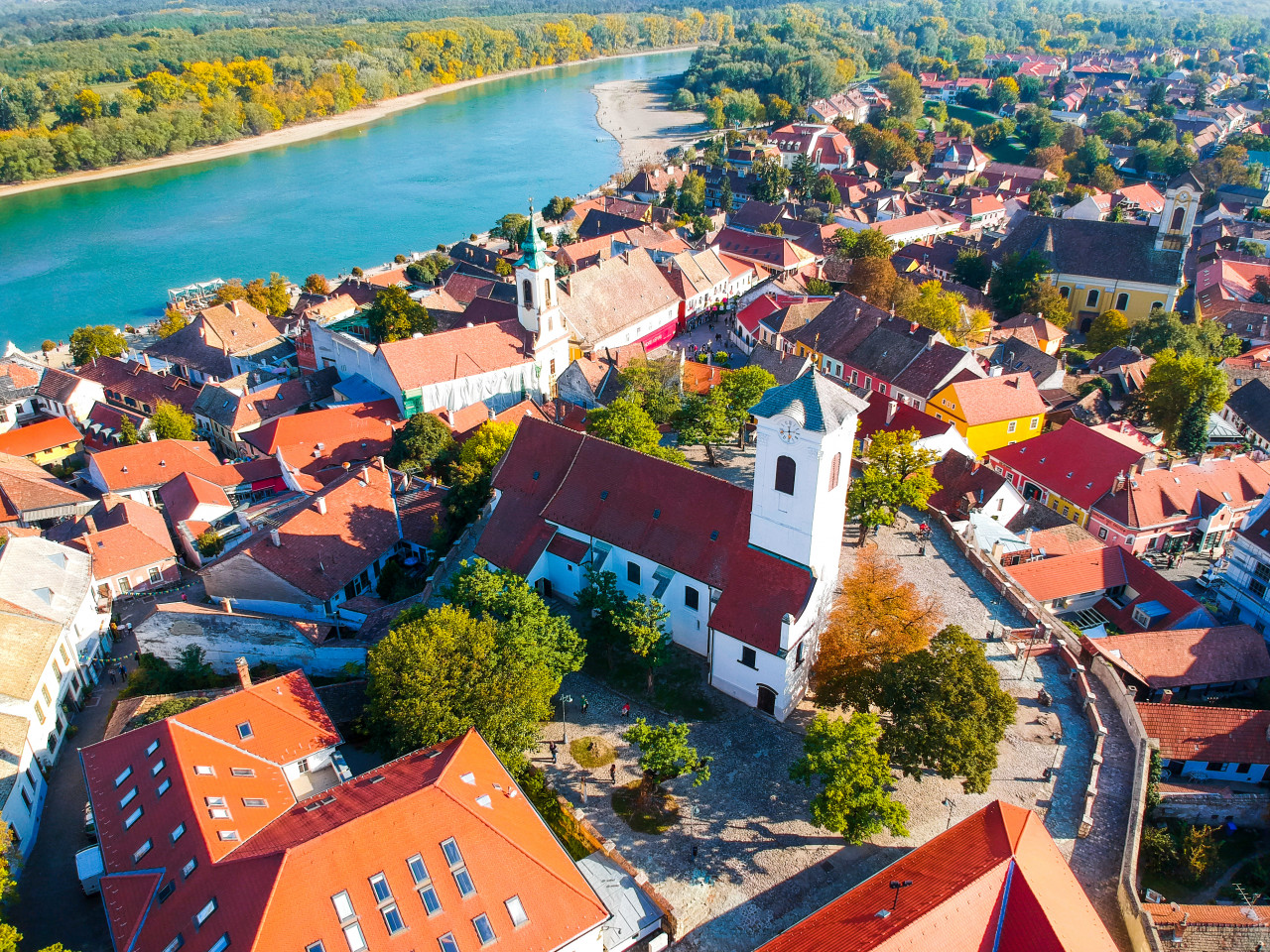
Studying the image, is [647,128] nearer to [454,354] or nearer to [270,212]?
[270,212]

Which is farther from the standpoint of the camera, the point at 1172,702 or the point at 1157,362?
the point at 1157,362

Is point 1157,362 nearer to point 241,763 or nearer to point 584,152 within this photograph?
point 241,763

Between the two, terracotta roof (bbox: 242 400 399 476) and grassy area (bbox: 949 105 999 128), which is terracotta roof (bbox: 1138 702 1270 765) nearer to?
terracotta roof (bbox: 242 400 399 476)

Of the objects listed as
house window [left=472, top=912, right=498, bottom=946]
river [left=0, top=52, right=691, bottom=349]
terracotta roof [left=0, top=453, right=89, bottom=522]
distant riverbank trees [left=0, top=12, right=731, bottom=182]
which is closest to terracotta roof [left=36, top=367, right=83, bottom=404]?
terracotta roof [left=0, top=453, right=89, bottom=522]

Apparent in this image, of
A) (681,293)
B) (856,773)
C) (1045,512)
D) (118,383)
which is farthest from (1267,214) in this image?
(118,383)

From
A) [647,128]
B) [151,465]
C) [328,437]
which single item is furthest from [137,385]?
[647,128]
